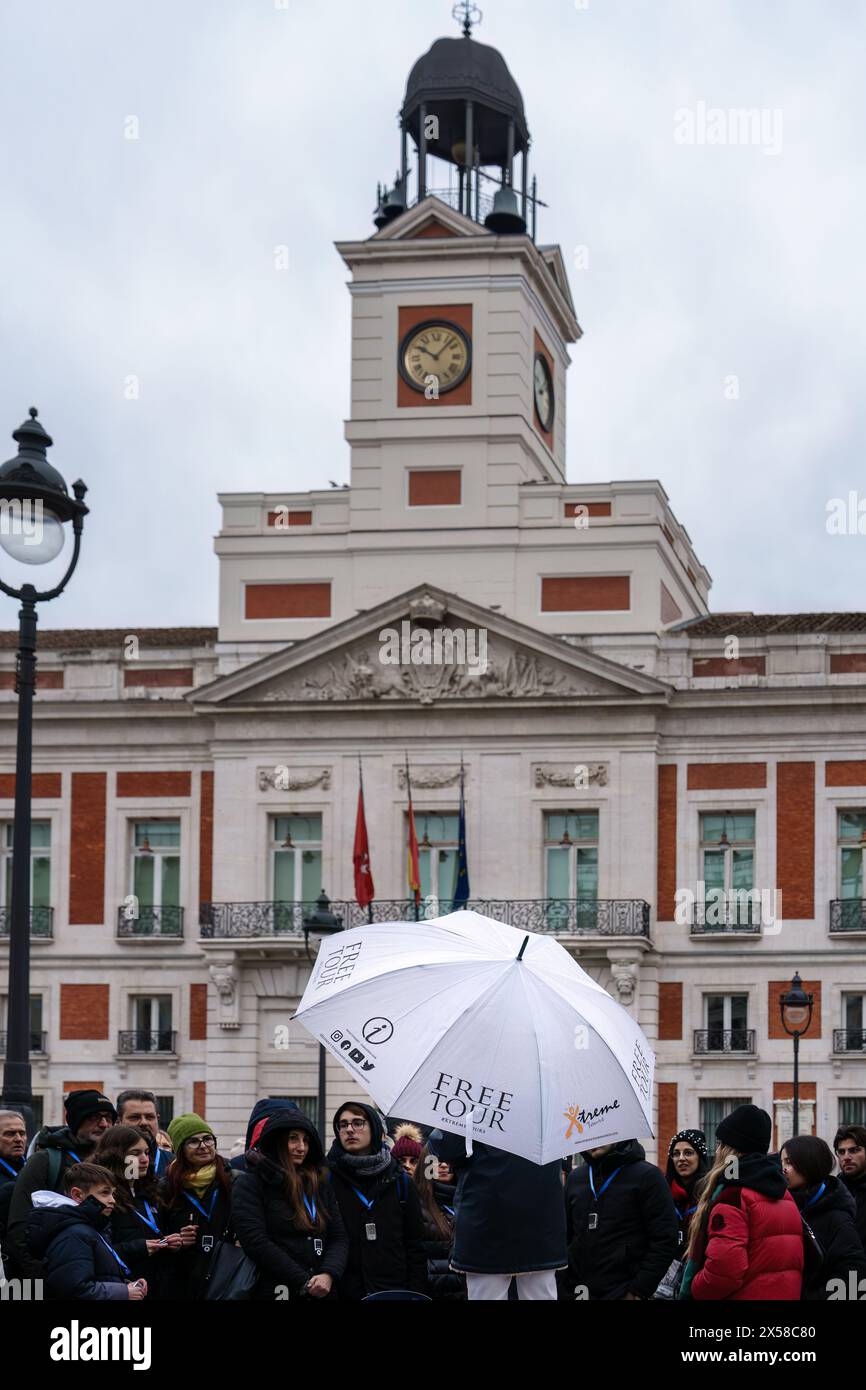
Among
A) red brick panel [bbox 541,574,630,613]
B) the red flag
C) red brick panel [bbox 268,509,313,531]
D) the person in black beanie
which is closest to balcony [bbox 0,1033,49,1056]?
the red flag

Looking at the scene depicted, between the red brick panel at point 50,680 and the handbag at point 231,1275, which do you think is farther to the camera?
the red brick panel at point 50,680

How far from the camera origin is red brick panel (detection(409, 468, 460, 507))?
41.2m

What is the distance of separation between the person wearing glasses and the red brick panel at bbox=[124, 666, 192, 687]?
31.0 m

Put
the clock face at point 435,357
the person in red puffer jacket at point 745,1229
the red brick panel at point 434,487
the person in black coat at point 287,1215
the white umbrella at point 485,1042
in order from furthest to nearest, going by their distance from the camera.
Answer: the clock face at point 435,357
the red brick panel at point 434,487
the person in black coat at point 287,1215
the white umbrella at point 485,1042
the person in red puffer jacket at point 745,1229

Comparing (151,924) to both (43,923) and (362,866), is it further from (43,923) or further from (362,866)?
A: (362,866)

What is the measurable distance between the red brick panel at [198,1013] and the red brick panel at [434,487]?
905 centimetres

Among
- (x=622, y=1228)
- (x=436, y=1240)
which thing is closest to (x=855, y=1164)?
(x=622, y=1228)

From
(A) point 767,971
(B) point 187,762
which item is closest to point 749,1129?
(A) point 767,971

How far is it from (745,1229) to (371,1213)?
201 centimetres

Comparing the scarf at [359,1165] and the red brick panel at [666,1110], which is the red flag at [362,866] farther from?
the scarf at [359,1165]

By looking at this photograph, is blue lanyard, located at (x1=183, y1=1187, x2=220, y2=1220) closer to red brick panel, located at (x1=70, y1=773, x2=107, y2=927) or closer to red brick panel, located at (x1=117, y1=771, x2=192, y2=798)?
red brick panel, located at (x1=70, y1=773, x2=107, y2=927)

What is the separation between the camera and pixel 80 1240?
9.62 metres

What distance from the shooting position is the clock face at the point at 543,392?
43.5 meters

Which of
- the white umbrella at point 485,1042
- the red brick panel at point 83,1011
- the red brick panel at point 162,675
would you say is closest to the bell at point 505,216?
the red brick panel at point 162,675
